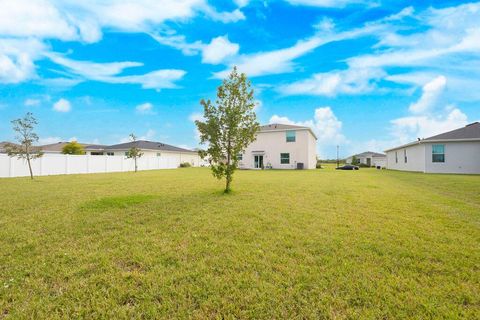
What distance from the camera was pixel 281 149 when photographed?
33250 mm

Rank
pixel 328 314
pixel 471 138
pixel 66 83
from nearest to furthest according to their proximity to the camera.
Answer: pixel 328 314, pixel 66 83, pixel 471 138

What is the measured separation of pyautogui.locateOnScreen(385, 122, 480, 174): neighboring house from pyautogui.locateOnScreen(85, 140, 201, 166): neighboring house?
30.0 meters

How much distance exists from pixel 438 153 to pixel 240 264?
27.0 metres

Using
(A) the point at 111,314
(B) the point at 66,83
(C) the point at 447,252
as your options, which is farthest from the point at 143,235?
(B) the point at 66,83

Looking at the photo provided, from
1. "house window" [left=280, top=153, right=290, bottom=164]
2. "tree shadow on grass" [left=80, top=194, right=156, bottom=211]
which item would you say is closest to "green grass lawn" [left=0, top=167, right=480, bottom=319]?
"tree shadow on grass" [left=80, top=194, right=156, bottom=211]

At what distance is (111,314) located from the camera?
96.5 inches

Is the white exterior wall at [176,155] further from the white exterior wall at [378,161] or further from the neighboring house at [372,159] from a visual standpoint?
the white exterior wall at [378,161]

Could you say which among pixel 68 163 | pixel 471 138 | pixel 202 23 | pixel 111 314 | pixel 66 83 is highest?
pixel 202 23

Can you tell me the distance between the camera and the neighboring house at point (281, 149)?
3222cm

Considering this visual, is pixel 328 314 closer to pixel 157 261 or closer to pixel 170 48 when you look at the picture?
pixel 157 261

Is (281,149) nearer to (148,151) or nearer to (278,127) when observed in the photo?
(278,127)

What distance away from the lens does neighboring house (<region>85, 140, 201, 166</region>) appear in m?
38.8

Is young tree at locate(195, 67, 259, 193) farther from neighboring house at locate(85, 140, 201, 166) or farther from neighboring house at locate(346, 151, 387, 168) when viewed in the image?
neighboring house at locate(346, 151, 387, 168)

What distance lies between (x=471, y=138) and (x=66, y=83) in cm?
3467
